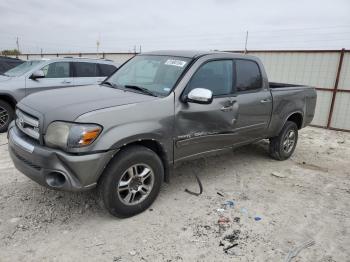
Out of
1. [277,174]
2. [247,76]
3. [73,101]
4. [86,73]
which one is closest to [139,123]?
[73,101]

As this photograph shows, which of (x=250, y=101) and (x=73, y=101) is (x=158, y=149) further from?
(x=250, y=101)

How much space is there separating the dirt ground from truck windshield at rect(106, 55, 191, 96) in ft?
4.67

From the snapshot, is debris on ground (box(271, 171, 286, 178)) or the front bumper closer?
the front bumper

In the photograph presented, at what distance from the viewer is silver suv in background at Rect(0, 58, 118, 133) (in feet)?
21.6

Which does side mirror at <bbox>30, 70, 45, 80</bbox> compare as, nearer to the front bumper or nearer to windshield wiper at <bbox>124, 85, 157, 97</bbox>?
windshield wiper at <bbox>124, 85, 157, 97</bbox>

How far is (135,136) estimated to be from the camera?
3.11 meters

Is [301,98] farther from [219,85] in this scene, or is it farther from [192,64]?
[192,64]

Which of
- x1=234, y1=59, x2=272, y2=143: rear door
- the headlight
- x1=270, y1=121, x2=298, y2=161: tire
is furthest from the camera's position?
x1=270, y1=121, x2=298, y2=161: tire

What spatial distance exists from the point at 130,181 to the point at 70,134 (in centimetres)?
84

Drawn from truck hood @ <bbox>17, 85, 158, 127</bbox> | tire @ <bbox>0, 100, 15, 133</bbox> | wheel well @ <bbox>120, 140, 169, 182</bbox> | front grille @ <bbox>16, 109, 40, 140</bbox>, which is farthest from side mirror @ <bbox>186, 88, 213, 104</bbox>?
tire @ <bbox>0, 100, 15, 133</bbox>

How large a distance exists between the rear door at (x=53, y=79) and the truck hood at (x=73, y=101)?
3549 millimetres

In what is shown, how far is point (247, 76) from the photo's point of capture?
462 centimetres

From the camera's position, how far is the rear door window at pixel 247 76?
4.45 m

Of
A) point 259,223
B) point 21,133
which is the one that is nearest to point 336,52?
point 259,223
